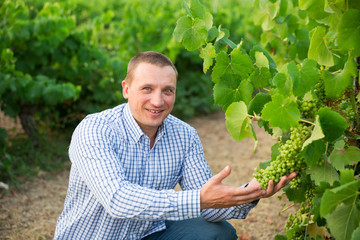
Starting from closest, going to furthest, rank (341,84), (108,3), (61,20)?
(341,84) < (61,20) < (108,3)

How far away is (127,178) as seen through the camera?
2.47 m

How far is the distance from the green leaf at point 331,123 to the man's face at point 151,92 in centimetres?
97

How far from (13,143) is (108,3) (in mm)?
5303

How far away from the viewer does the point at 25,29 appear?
498cm

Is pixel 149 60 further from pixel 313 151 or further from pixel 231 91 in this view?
pixel 313 151

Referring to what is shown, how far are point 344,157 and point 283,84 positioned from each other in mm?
370

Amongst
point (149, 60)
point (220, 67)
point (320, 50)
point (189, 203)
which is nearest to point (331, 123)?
point (320, 50)

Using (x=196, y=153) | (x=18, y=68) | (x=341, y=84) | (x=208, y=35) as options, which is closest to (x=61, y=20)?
(x=18, y=68)

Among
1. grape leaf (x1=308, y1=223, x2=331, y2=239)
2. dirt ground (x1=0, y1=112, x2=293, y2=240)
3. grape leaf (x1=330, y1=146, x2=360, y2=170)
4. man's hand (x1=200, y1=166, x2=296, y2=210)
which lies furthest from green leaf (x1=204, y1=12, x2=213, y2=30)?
dirt ground (x1=0, y1=112, x2=293, y2=240)

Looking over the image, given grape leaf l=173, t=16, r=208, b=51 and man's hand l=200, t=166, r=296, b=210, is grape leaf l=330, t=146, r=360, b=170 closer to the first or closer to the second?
man's hand l=200, t=166, r=296, b=210

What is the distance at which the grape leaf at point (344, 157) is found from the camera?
170 centimetres

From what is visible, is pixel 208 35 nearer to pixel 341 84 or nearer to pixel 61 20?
pixel 341 84

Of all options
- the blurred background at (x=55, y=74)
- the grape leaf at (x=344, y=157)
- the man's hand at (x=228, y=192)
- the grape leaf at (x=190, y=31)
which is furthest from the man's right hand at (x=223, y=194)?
the blurred background at (x=55, y=74)

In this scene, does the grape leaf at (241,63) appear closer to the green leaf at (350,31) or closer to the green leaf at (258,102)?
the green leaf at (258,102)
